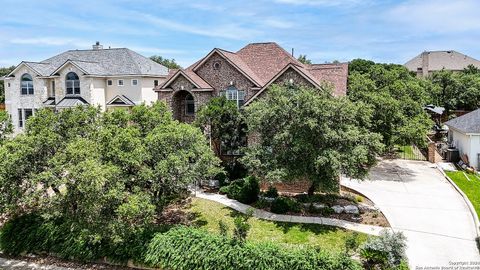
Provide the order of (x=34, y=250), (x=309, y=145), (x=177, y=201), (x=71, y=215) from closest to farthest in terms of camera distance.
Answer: (x=71, y=215) < (x=34, y=250) < (x=309, y=145) < (x=177, y=201)

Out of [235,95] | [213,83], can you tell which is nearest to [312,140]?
[235,95]

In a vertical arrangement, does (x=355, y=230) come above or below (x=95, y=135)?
below

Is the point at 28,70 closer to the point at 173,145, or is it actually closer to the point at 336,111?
the point at 173,145

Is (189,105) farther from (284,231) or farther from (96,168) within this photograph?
(96,168)

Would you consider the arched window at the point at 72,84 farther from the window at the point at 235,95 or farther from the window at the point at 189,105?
the window at the point at 235,95

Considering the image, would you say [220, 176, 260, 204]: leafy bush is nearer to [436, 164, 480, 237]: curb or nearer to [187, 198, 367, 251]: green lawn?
[187, 198, 367, 251]: green lawn

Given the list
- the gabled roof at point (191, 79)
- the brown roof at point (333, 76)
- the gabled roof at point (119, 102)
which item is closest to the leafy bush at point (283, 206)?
the gabled roof at point (191, 79)

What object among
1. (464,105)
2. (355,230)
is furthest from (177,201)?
(464,105)
